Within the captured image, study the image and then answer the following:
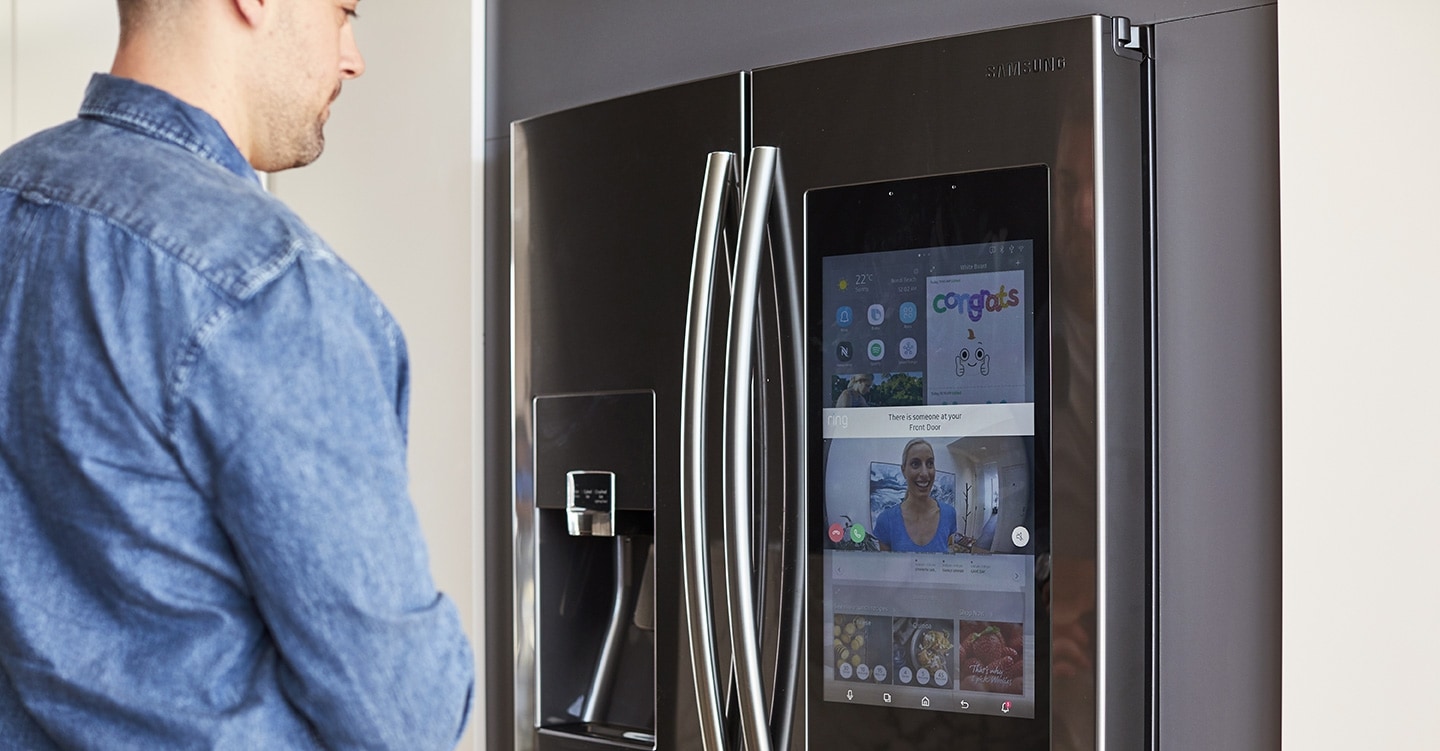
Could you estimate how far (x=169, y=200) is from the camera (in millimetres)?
812

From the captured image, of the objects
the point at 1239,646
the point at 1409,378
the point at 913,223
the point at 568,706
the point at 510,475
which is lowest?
the point at 568,706

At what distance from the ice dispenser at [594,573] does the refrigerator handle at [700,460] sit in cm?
14

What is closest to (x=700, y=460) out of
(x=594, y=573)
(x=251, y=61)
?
(x=594, y=573)

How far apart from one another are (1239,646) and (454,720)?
35.9 inches

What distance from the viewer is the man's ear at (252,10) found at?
2.97 feet

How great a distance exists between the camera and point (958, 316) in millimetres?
1478

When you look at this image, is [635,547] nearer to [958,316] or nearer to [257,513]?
[958,316]

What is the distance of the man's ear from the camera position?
907 millimetres

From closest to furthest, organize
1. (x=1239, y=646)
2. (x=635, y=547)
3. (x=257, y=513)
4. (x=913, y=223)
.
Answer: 1. (x=257, y=513)
2. (x=1239, y=646)
3. (x=913, y=223)
4. (x=635, y=547)

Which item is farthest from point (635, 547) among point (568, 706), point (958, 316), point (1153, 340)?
point (1153, 340)

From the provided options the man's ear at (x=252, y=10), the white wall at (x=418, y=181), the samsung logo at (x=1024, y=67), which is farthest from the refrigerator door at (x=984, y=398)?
the man's ear at (x=252, y=10)

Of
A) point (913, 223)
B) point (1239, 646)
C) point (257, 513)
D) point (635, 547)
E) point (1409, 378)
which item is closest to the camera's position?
point (257, 513)

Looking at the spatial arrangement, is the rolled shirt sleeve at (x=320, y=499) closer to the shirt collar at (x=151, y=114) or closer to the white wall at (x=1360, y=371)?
the shirt collar at (x=151, y=114)

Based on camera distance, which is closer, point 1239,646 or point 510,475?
point 1239,646
